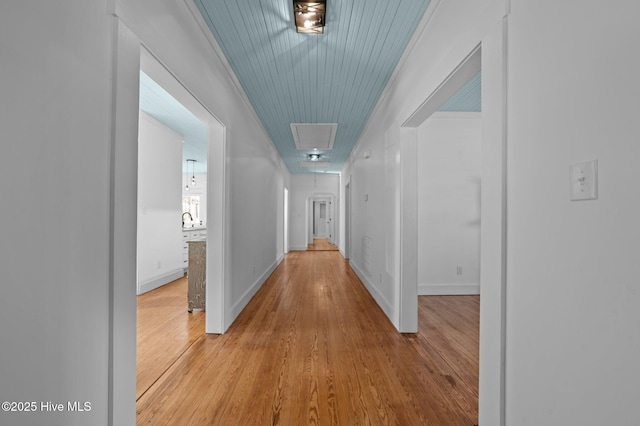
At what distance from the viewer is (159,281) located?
4848 mm

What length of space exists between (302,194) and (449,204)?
6524mm

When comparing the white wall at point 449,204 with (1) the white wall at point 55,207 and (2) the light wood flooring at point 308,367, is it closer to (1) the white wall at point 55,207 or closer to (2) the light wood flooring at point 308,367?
(2) the light wood flooring at point 308,367

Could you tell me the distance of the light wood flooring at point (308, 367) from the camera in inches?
69.2

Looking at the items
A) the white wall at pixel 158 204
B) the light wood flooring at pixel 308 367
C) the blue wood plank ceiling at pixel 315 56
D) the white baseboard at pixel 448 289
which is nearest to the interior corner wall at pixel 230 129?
the blue wood plank ceiling at pixel 315 56

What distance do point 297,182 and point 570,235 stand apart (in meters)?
9.64

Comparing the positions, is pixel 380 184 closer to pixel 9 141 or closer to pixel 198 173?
pixel 9 141

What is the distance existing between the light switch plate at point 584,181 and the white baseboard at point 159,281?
4.91 meters

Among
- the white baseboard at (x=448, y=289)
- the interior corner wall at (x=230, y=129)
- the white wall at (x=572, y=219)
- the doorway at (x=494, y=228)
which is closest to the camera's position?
the white wall at (x=572, y=219)

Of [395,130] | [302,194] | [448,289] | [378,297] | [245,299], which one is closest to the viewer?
[395,130]

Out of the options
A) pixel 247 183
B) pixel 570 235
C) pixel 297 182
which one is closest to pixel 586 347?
pixel 570 235

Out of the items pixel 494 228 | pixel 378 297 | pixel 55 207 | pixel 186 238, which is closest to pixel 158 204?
pixel 186 238

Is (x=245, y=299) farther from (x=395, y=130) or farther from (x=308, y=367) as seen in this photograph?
(x=395, y=130)

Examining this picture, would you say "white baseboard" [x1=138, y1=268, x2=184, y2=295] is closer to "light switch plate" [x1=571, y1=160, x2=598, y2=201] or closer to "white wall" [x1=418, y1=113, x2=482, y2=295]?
"white wall" [x1=418, y1=113, x2=482, y2=295]

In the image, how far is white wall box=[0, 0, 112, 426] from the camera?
91 centimetres
